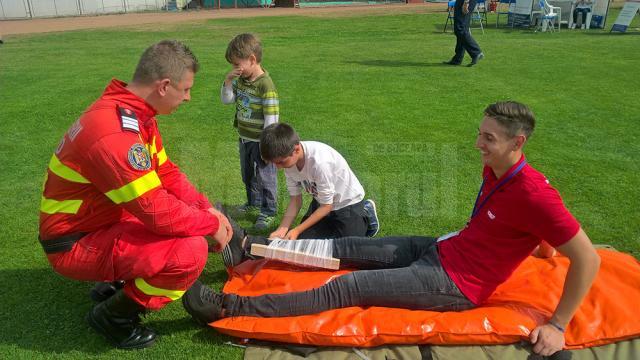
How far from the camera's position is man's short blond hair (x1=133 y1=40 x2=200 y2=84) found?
2.74 meters

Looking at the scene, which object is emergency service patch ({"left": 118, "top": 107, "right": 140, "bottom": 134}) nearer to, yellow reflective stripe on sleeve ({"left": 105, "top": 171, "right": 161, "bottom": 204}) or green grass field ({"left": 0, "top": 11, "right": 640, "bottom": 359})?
yellow reflective stripe on sleeve ({"left": 105, "top": 171, "right": 161, "bottom": 204})

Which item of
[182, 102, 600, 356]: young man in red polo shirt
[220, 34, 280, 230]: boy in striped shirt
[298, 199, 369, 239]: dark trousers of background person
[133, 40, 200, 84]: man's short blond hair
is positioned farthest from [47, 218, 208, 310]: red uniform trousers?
[220, 34, 280, 230]: boy in striped shirt

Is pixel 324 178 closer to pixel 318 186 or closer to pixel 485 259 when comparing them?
pixel 318 186

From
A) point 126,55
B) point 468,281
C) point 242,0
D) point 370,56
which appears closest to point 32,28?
point 126,55

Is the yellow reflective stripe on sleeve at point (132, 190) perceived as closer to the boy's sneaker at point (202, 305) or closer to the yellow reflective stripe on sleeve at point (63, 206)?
the yellow reflective stripe on sleeve at point (63, 206)

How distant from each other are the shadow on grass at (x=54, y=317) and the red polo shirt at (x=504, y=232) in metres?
1.67

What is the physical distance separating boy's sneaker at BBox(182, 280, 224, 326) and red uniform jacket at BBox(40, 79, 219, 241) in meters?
0.47

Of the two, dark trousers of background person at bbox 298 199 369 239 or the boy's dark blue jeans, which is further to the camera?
dark trousers of background person at bbox 298 199 369 239

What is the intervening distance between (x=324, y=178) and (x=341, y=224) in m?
0.52

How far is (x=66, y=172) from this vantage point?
8.84 ft

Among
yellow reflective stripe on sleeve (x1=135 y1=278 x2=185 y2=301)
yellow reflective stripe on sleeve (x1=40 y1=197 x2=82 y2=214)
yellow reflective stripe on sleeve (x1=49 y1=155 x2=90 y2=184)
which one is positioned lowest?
yellow reflective stripe on sleeve (x1=135 y1=278 x2=185 y2=301)

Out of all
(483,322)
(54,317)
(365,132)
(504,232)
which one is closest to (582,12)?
(365,132)

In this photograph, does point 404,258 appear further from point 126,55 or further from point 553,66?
point 126,55

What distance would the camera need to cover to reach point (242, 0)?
3794cm
